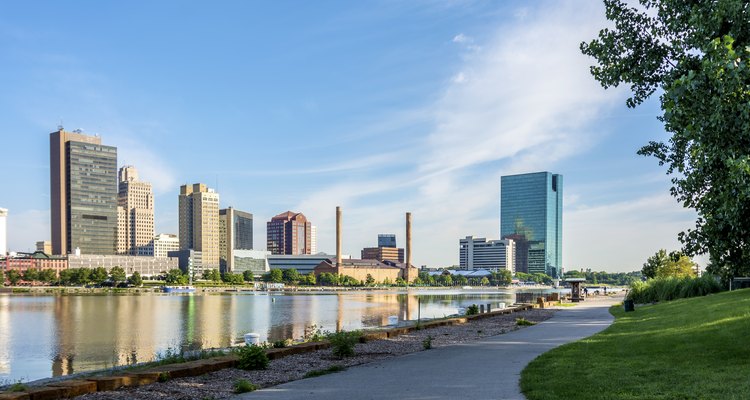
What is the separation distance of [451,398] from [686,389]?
177 inches

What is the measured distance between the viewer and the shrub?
51.4 feet

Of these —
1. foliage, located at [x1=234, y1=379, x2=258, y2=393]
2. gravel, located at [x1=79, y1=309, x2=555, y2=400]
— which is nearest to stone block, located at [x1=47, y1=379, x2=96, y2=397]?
gravel, located at [x1=79, y1=309, x2=555, y2=400]

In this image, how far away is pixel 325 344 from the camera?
20.2 meters

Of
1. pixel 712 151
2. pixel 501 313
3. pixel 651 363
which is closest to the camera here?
pixel 712 151

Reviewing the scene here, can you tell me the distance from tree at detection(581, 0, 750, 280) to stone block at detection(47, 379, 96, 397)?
12.3 meters

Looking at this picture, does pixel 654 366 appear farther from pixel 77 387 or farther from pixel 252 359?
pixel 77 387

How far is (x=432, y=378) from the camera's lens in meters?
14.7

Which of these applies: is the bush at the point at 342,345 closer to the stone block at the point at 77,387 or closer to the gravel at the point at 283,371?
the gravel at the point at 283,371

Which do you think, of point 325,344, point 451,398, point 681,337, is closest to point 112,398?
point 451,398

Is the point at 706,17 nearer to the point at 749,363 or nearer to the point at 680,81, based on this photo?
the point at 680,81

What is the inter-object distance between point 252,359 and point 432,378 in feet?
15.0

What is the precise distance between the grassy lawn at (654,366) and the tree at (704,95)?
2.60 meters

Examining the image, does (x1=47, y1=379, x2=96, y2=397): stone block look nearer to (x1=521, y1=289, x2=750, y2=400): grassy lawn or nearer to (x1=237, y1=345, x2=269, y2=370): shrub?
(x1=237, y1=345, x2=269, y2=370): shrub

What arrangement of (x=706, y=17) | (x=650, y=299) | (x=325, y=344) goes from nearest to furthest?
(x=706, y=17), (x=325, y=344), (x=650, y=299)
